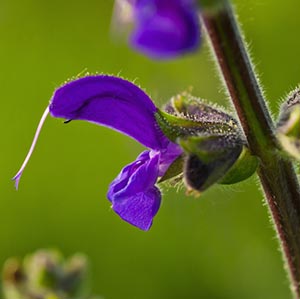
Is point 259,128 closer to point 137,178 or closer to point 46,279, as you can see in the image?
point 137,178

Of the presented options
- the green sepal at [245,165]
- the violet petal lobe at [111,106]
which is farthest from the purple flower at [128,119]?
the green sepal at [245,165]

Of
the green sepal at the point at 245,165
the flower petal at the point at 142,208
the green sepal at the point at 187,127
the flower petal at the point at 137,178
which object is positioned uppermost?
the green sepal at the point at 187,127

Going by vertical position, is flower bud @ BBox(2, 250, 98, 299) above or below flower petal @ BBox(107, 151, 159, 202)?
below

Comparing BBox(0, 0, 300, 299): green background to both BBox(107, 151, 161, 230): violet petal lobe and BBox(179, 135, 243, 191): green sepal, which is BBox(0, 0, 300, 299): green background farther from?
BBox(179, 135, 243, 191): green sepal

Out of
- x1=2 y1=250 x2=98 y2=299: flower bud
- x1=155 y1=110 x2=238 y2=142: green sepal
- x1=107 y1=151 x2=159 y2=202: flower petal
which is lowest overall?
x1=2 y1=250 x2=98 y2=299: flower bud

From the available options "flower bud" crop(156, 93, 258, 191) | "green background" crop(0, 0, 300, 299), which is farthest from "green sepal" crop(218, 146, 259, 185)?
"green background" crop(0, 0, 300, 299)

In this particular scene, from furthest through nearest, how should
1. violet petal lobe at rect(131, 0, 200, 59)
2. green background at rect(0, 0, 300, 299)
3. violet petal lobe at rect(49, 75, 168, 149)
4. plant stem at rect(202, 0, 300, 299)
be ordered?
1. green background at rect(0, 0, 300, 299)
2. violet petal lobe at rect(49, 75, 168, 149)
3. plant stem at rect(202, 0, 300, 299)
4. violet petal lobe at rect(131, 0, 200, 59)

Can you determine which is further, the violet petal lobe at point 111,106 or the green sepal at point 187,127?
the violet petal lobe at point 111,106

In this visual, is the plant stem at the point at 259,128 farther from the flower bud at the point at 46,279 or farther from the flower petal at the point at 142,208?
the flower bud at the point at 46,279
